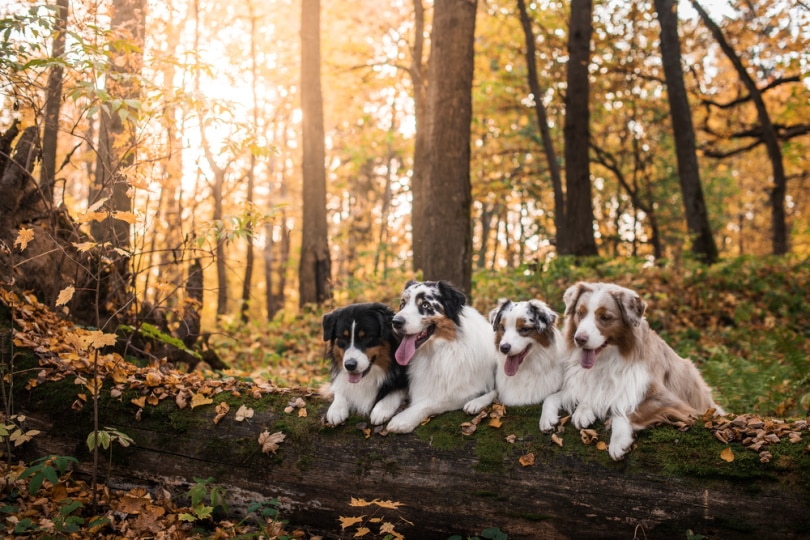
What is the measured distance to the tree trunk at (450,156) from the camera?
9.21m

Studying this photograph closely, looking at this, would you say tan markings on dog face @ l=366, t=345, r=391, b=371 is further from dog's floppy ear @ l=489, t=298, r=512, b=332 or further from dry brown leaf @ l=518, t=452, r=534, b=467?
dry brown leaf @ l=518, t=452, r=534, b=467

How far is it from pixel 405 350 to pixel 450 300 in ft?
2.07

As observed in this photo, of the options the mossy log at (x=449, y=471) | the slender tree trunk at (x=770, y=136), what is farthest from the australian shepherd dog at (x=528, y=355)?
the slender tree trunk at (x=770, y=136)

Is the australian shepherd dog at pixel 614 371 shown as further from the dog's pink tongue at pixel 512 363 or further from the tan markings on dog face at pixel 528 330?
the dog's pink tongue at pixel 512 363

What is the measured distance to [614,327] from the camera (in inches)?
195

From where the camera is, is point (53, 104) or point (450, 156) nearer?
point (53, 104)

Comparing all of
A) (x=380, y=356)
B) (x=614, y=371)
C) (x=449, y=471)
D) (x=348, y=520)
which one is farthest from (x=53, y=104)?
(x=614, y=371)

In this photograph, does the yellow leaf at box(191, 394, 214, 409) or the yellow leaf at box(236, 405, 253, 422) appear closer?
the yellow leaf at box(236, 405, 253, 422)

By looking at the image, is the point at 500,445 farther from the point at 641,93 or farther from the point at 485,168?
the point at 641,93

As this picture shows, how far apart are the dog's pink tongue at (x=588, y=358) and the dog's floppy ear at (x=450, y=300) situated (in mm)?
1188

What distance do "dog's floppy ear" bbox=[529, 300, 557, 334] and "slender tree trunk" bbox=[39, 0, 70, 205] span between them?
4.86 meters

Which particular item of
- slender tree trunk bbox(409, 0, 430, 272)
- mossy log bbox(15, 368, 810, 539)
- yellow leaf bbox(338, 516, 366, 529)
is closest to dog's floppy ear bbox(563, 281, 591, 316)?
mossy log bbox(15, 368, 810, 539)

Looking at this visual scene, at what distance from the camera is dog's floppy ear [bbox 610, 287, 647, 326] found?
193 inches

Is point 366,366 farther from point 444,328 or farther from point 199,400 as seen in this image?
point 199,400
